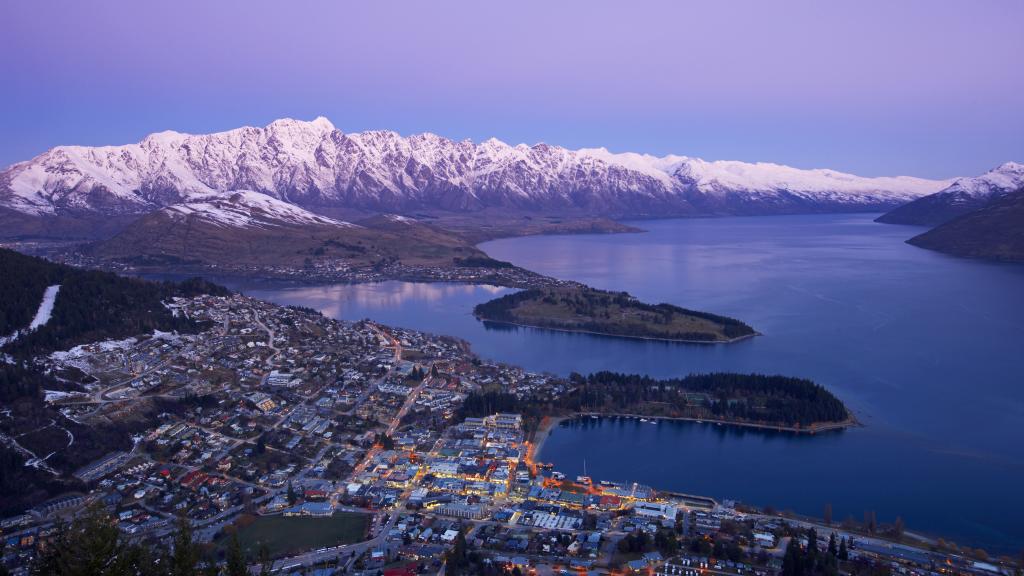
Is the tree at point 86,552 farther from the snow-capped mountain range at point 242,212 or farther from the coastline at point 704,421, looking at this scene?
the snow-capped mountain range at point 242,212

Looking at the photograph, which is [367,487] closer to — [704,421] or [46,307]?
[704,421]

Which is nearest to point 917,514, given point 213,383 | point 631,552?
point 631,552

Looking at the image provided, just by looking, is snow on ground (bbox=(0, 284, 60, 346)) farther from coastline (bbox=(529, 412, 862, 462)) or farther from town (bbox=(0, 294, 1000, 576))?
coastline (bbox=(529, 412, 862, 462))

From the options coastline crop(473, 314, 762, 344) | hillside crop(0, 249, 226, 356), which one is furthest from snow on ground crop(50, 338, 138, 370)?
coastline crop(473, 314, 762, 344)

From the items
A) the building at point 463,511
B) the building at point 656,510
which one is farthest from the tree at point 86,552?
the building at point 656,510

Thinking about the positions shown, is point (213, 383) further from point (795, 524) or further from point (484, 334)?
point (795, 524)
